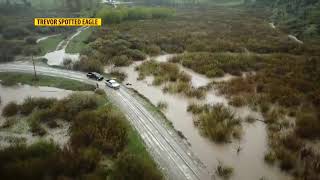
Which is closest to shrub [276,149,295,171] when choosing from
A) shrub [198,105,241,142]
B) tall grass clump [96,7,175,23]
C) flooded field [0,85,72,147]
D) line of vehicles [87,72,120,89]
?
shrub [198,105,241,142]

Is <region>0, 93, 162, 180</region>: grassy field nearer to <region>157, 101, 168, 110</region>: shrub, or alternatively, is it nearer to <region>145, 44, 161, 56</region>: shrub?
<region>157, 101, 168, 110</region>: shrub

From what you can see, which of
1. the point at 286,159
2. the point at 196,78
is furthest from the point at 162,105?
the point at 286,159

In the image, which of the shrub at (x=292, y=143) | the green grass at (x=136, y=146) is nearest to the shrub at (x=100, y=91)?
the green grass at (x=136, y=146)

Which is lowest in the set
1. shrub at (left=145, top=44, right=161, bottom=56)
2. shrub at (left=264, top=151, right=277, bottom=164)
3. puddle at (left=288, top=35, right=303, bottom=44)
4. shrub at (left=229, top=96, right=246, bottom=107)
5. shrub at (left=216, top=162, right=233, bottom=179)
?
shrub at (left=216, top=162, right=233, bottom=179)

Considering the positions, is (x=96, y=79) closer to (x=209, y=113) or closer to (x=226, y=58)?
(x=209, y=113)

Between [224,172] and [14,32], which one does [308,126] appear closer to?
[224,172]

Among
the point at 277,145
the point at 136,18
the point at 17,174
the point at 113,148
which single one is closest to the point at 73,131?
the point at 113,148

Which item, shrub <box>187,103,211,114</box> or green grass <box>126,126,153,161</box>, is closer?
green grass <box>126,126,153,161</box>
